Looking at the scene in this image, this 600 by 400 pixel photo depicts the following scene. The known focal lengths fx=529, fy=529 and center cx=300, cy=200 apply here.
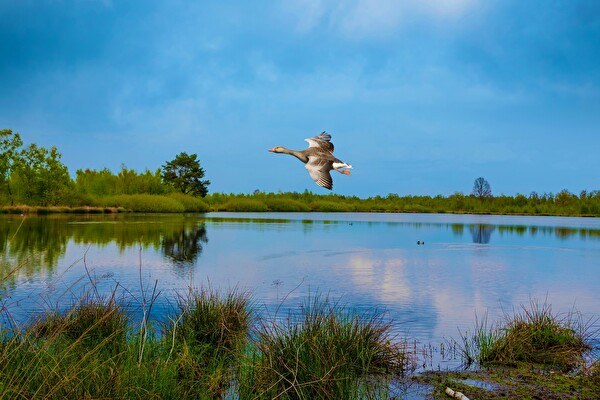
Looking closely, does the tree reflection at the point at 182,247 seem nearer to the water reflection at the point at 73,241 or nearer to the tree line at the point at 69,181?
the water reflection at the point at 73,241

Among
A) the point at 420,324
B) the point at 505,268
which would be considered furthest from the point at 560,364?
the point at 505,268

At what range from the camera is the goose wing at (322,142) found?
3613mm

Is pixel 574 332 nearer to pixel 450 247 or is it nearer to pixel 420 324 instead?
pixel 420 324

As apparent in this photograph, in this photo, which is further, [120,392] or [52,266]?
[52,266]

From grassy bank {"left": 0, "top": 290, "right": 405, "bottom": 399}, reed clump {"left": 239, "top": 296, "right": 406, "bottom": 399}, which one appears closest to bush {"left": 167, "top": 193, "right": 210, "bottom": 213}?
grassy bank {"left": 0, "top": 290, "right": 405, "bottom": 399}

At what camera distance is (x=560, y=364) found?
23.5 ft

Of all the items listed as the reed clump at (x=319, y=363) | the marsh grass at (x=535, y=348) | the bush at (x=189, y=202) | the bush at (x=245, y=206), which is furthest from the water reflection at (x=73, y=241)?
the bush at (x=245, y=206)

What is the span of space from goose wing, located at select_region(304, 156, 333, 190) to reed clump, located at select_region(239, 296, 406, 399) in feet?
5.18

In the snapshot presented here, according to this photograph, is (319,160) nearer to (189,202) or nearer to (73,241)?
(73,241)

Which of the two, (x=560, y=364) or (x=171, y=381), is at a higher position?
(x=171, y=381)

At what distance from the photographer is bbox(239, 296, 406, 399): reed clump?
473 cm

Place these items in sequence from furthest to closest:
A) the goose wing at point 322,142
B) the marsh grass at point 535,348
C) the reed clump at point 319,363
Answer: the marsh grass at point 535,348 < the reed clump at point 319,363 < the goose wing at point 322,142

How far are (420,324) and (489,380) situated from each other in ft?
12.4

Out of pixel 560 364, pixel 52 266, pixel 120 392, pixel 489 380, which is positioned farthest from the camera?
pixel 52 266
